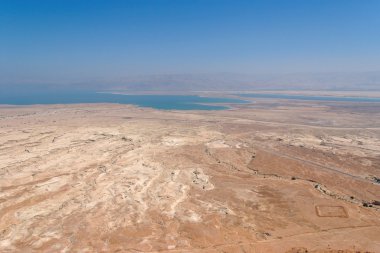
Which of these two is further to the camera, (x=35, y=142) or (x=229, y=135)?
(x=229, y=135)

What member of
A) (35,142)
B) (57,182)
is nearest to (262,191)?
(57,182)

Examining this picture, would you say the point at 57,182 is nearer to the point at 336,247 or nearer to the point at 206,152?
the point at 206,152

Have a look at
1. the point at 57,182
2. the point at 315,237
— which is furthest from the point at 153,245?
the point at 57,182

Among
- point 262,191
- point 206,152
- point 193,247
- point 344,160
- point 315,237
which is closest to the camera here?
point 193,247

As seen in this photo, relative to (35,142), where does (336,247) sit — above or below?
below

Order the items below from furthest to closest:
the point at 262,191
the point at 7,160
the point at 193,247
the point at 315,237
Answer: the point at 7,160 < the point at 262,191 < the point at 315,237 < the point at 193,247

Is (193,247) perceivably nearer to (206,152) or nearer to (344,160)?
(206,152)
